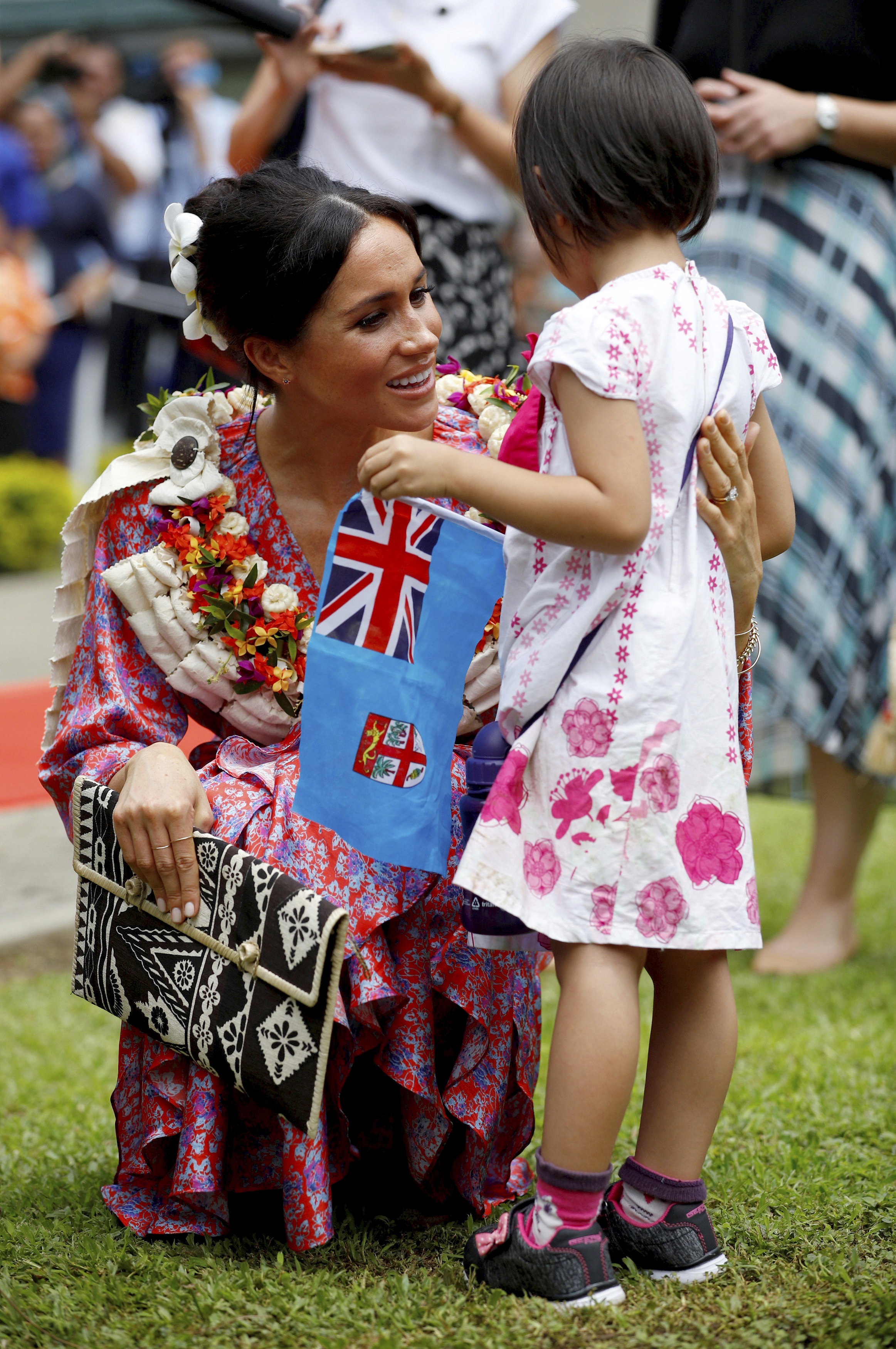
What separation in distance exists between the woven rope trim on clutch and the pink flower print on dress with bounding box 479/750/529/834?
0.22 metres

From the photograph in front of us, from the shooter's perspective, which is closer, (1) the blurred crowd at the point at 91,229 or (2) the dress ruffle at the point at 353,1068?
(2) the dress ruffle at the point at 353,1068

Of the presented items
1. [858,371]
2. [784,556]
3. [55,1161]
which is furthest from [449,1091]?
[858,371]

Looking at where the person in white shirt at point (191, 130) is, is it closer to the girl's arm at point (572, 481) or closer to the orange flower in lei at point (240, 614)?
the orange flower in lei at point (240, 614)

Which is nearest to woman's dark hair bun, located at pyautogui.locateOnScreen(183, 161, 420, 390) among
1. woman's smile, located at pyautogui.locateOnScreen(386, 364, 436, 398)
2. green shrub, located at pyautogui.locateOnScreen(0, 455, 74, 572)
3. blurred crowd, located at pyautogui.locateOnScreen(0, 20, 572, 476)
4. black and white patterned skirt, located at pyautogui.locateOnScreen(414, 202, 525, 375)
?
woman's smile, located at pyautogui.locateOnScreen(386, 364, 436, 398)

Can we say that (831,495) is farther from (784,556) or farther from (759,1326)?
(759,1326)

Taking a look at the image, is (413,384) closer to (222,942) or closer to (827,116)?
(222,942)

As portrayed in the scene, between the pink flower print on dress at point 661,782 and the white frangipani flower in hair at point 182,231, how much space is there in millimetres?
1057

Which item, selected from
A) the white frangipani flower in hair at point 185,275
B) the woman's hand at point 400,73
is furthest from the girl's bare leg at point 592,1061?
the woman's hand at point 400,73

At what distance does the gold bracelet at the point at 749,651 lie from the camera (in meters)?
2.10

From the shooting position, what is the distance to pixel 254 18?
3201 mm

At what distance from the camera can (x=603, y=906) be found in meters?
1.77

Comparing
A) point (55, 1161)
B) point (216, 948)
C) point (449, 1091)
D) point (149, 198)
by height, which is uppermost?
point (216, 948)

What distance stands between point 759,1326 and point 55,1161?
4.17 feet

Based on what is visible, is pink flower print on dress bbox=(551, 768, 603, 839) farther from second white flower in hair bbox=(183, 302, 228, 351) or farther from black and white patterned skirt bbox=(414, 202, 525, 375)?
black and white patterned skirt bbox=(414, 202, 525, 375)
